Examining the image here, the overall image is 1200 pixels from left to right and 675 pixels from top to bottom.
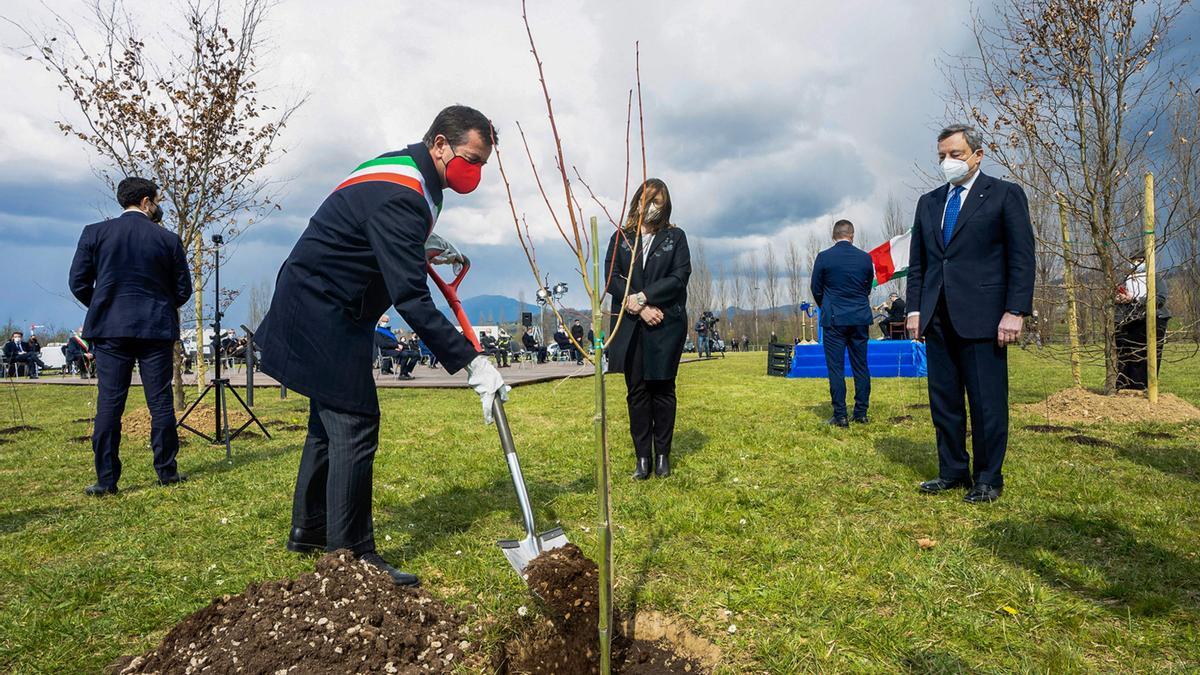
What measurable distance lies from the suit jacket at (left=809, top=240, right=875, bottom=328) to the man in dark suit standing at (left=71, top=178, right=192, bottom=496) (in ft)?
18.8

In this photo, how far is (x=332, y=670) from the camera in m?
1.85

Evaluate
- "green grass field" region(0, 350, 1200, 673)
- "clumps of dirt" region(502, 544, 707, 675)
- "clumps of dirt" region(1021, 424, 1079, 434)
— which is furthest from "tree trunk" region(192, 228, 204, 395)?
"clumps of dirt" region(1021, 424, 1079, 434)

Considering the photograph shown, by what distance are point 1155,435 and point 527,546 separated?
545 cm

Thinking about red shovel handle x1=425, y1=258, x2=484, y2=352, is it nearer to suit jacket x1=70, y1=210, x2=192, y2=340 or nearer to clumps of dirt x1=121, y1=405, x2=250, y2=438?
suit jacket x1=70, y1=210, x2=192, y2=340

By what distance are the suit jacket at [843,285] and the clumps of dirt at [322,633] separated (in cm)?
554

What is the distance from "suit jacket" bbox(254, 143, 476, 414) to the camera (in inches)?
94.3

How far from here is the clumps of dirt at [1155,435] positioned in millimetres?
5051

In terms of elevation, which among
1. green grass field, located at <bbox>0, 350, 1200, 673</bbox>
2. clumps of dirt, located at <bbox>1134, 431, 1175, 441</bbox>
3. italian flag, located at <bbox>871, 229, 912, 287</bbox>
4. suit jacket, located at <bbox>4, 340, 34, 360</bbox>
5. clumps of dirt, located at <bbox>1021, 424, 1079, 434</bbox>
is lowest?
green grass field, located at <bbox>0, 350, 1200, 673</bbox>

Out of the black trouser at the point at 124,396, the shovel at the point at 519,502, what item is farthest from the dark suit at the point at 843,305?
the black trouser at the point at 124,396

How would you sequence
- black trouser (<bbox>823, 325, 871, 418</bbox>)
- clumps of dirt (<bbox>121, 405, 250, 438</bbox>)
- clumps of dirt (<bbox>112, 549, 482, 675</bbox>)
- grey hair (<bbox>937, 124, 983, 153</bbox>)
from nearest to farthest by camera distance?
clumps of dirt (<bbox>112, 549, 482, 675</bbox>) → grey hair (<bbox>937, 124, 983, 153</bbox>) → black trouser (<bbox>823, 325, 871, 418</bbox>) → clumps of dirt (<bbox>121, 405, 250, 438</bbox>)

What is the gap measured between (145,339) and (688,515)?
370cm

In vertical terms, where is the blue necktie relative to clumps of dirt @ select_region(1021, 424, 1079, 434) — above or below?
above

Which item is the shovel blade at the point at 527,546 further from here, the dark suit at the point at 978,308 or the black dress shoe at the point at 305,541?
the dark suit at the point at 978,308

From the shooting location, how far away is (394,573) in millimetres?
2539
